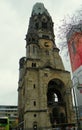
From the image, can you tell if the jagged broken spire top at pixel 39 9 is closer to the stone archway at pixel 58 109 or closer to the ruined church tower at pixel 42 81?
the ruined church tower at pixel 42 81

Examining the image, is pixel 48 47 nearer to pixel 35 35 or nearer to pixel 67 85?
pixel 35 35

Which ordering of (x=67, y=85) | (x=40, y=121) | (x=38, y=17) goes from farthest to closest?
(x=38, y=17) < (x=67, y=85) < (x=40, y=121)

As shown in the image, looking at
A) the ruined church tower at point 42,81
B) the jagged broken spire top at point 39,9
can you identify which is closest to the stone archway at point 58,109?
the ruined church tower at point 42,81

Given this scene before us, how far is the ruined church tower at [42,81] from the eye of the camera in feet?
145

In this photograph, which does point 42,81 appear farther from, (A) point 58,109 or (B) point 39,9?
(B) point 39,9

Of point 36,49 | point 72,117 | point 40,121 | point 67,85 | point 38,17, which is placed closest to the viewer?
point 40,121

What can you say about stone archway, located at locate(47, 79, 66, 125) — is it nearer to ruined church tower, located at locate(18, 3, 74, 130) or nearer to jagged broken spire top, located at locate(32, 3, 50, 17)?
ruined church tower, located at locate(18, 3, 74, 130)

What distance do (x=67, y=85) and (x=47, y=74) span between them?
598 cm

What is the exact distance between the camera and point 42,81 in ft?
156

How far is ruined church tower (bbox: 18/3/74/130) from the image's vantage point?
1742 inches

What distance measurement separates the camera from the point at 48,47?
57.7 meters

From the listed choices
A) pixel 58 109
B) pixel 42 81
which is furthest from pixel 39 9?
pixel 58 109

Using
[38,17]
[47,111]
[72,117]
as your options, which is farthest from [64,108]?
[38,17]


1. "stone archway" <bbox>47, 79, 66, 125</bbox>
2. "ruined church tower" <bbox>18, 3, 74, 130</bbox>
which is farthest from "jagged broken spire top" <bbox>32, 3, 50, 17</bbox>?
"stone archway" <bbox>47, 79, 66, 125</bbox>
